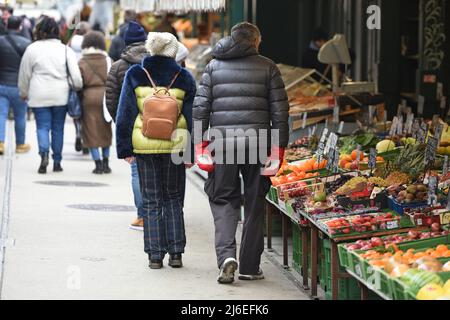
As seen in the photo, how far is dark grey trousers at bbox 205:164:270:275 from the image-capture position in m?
9.34

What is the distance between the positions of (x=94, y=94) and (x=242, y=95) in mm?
6975

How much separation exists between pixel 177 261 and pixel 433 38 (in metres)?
7.65

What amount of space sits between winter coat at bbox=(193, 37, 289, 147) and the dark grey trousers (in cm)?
31

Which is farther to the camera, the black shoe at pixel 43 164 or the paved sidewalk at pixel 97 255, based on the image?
the black shoe at pixel 43 164

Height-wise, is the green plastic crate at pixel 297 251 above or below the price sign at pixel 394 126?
below

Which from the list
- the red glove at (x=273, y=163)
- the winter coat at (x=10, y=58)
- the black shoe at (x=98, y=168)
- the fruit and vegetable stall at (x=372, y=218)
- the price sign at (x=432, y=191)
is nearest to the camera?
the fruit and vegetable stall at (x=372, y=218)

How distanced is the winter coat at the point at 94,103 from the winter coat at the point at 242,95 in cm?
669

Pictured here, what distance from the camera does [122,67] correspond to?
11.4 meters

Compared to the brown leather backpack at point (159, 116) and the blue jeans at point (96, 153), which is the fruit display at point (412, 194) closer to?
the brown leather backpack at point (159, 116)

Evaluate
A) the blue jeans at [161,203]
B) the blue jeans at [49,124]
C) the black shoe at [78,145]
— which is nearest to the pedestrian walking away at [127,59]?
the blue jeans at [161,203]

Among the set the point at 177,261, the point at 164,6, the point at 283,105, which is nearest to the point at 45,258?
the point at 177,261

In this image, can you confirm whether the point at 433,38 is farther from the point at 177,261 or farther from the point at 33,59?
the point at 177,261

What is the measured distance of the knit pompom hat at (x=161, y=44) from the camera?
31.9 ft
